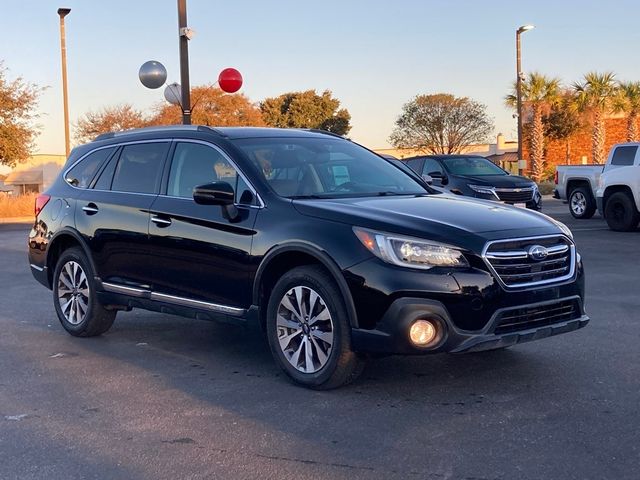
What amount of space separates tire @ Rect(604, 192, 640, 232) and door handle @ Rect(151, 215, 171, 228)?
12100mm

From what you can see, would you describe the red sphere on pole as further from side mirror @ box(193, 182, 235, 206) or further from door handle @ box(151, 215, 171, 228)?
side mirror @ box(193, 182, 235, 206)

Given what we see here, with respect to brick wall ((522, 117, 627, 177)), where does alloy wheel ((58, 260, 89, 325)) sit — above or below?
below

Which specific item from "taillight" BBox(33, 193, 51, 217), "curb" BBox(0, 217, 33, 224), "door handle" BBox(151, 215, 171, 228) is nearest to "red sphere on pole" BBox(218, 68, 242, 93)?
→ "taillight" BBox(33, 193, 51, 217)

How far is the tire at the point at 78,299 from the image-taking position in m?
7.33

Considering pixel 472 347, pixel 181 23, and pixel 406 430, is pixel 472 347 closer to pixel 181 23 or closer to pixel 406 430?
pixel 406 430

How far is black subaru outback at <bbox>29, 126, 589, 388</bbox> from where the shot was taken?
201 inches

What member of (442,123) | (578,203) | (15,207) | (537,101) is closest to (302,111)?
(442,123)

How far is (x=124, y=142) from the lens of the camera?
741 centimetres

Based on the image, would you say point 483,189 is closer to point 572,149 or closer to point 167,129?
point 167,129

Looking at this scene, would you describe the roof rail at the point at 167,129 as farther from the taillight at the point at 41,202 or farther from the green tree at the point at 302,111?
the green tree at the point at 302,111

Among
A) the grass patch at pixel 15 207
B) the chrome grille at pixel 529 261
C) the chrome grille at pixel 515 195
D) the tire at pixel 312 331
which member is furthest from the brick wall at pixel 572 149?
the tire at pixel 312 331

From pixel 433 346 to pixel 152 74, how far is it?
11.0 metres

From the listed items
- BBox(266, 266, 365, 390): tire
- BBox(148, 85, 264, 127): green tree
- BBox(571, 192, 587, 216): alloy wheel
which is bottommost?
BBox(266, 266, 365, 390): tire

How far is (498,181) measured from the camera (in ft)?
58.9
